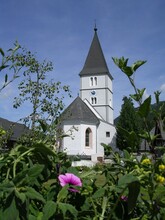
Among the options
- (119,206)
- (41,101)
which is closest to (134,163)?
(119,206)

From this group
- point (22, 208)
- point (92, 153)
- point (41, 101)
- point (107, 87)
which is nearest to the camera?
point (22, 208)

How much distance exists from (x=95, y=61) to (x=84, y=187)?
59.8m

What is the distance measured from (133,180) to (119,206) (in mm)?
177

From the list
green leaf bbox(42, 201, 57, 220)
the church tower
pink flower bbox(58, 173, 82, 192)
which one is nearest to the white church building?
the church tower

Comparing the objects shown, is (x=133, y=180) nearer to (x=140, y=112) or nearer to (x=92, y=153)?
(x=140, y=112)

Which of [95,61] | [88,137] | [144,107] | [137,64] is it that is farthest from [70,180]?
[95,61]

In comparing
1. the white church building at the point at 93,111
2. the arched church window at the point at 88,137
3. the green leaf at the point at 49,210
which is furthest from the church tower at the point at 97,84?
the green leaf at the point at 49,210

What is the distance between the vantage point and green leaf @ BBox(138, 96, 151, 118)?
33.5 inches

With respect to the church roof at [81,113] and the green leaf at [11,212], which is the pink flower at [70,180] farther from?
the church roof at [81,113]

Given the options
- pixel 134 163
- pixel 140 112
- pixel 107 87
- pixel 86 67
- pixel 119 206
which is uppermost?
pixel 86 67

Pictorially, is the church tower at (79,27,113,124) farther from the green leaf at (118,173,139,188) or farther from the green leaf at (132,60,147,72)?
the green leaf at (118,173,139,188)

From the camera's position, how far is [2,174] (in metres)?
0.93

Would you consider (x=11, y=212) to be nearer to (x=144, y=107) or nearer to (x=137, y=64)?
(x=144, y=107)

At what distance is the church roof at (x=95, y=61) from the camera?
5828 cm
